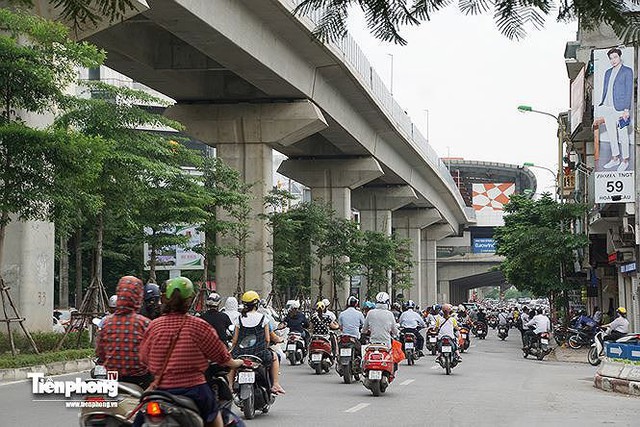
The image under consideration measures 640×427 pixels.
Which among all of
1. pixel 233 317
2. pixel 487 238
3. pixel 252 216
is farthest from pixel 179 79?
pixel 487 238

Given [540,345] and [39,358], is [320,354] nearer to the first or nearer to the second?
[39,358]

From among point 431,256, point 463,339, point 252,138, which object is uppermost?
point 252,138

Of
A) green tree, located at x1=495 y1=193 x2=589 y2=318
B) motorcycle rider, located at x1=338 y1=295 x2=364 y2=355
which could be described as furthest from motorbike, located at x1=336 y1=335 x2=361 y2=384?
green tree, located at x1=495 y1=193 x2=589 y2=318

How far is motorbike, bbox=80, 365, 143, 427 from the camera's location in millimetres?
7988

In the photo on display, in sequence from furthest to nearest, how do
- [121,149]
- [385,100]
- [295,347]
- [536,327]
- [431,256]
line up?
[431,256] → [385,100] → [536,327] → [121,149] → [295,347]

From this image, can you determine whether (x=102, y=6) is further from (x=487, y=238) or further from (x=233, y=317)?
→ (x=487, y=238)

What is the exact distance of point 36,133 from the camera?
21.0 meters

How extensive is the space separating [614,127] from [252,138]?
490 inches

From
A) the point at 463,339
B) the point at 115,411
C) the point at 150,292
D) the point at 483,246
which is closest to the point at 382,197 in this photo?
the point at 463,339

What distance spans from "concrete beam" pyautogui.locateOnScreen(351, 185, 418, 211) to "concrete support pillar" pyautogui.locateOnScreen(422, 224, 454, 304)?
1065 inches

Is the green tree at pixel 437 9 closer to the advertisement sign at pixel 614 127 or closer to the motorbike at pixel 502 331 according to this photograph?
the advertisement sign at pixel 614 127

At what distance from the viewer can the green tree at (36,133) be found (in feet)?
69.3

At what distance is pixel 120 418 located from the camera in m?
7.99

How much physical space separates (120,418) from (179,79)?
1137 inches
